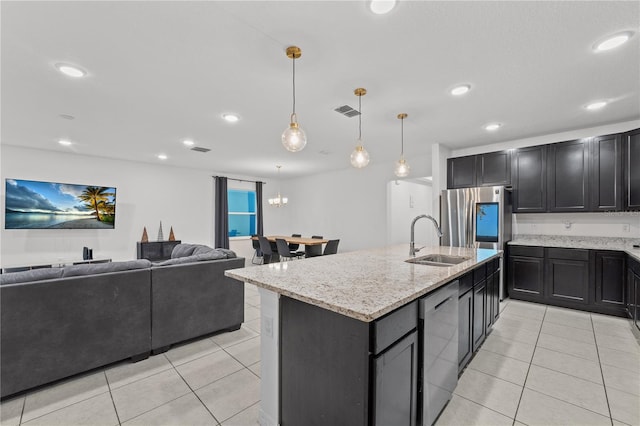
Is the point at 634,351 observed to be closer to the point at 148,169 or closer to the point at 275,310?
the point at 275,310

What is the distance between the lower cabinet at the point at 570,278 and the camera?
3.38 meters

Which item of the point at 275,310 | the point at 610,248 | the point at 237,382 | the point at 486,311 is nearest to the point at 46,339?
the point at 237,382

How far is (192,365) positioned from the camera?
7.79 ft

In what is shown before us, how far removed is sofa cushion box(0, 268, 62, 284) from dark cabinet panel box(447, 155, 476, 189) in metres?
5.19

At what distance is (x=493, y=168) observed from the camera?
175 inches

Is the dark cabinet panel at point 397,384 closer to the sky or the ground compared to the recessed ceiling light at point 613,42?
closer to the ground

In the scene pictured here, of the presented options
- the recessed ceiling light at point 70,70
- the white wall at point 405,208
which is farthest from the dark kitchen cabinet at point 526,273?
the recessed ceiling light at point 70,70

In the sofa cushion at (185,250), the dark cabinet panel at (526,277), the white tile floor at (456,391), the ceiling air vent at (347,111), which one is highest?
the ceiling air vent at (347,111)

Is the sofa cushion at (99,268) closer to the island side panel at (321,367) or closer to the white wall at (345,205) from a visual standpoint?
the island side panel at (321,367)

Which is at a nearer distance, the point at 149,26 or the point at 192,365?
the point at 149,26

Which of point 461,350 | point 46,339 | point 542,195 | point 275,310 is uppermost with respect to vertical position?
point 542,195

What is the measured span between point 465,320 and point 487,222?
98.8 inches

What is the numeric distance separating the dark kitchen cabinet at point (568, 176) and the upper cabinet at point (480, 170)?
0.52 meters

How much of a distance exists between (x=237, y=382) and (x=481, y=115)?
150 inches
